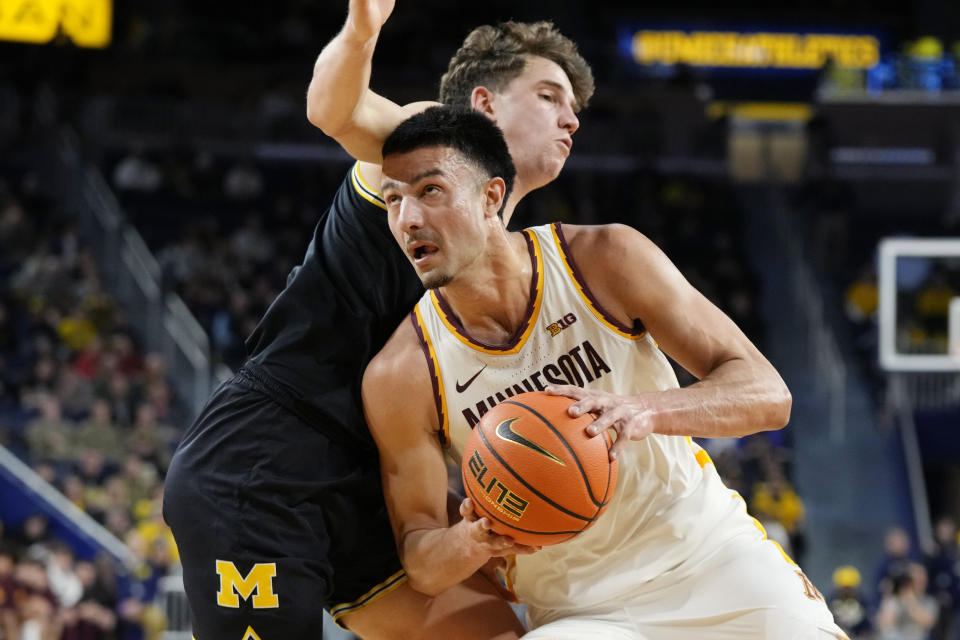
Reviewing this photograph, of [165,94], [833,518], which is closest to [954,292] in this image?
[833,518]

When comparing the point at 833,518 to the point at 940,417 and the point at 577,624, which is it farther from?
the point at 577,624

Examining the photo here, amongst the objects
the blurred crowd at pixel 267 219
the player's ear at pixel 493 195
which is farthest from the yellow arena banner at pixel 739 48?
the player's ear at pixel 493 195

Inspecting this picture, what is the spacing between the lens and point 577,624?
11.9 ft

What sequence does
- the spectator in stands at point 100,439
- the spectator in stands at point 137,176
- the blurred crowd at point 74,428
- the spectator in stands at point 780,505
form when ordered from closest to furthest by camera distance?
1. the blurred crowd at point 74,428
2. the spectator in stands at point 100,439
3. the spectator in stands at point 780,505
4. the spectator in stands at point 137,176

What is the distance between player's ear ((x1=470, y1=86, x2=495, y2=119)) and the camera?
4.07 m

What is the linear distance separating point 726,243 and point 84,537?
409 inches

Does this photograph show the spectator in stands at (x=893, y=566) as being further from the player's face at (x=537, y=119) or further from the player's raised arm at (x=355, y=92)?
the player's raised arm at (x=355, y=92)

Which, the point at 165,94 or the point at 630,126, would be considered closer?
the point at 165,94

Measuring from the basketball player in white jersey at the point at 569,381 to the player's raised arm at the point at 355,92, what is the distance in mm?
79

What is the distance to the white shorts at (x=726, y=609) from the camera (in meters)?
3.51

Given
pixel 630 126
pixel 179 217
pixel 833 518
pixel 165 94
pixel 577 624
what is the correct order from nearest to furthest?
1. pixel 577 624
2. pixel 833 518
3. pixel 179 217
4. pixel 165 94
5. pixel 630 126

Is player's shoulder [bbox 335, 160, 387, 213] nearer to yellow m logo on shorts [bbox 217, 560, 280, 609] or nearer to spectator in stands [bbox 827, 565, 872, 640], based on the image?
yellow m logo on shorts [bbox 217, 560, 280, 609]

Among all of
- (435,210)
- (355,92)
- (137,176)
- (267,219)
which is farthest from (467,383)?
(137,176)

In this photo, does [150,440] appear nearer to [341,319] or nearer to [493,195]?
[341,319]
